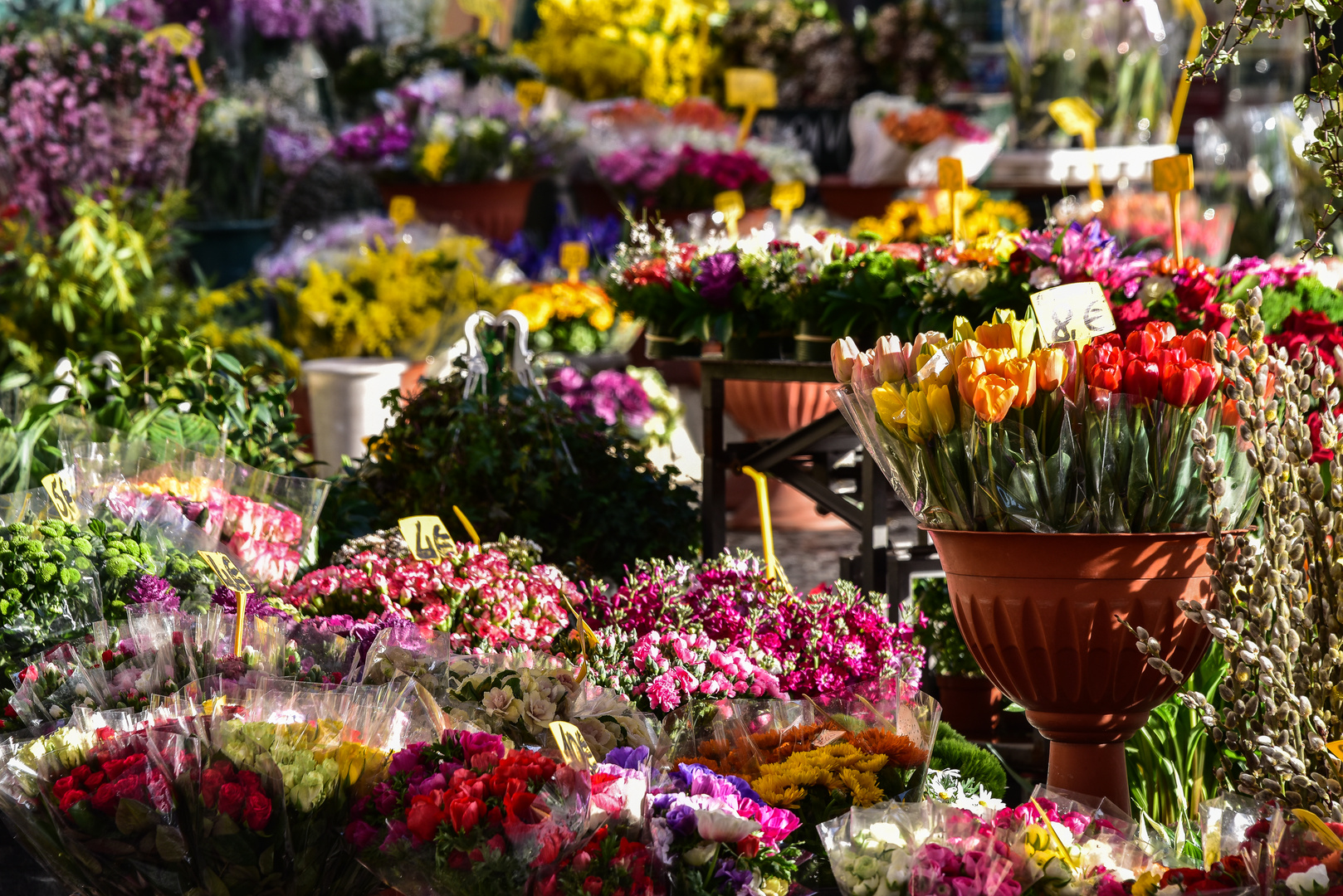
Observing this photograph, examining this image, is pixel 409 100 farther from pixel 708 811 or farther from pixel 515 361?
pixel 708 811

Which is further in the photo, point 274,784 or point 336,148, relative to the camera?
point 336,148

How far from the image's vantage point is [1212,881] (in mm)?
1286

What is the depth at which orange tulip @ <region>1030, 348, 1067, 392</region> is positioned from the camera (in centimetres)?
162

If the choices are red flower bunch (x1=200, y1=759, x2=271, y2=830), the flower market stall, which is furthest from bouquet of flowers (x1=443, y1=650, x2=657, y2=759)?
red flower bunch (x1=200, y1=759, x2=271, y2=830)

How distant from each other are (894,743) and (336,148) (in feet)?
15.8

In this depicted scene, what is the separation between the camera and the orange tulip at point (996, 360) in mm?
1615

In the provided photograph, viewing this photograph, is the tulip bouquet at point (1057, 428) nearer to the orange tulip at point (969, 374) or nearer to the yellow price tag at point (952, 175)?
the orange tulip at point (969, 374)

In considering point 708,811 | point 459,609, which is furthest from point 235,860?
point 459,609

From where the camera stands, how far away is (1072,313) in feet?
6.25

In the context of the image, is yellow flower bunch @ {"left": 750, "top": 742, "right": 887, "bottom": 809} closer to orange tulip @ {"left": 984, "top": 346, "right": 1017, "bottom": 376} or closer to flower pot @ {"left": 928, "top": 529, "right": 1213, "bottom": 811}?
flower pot @ {"left": 928, "top": 529, "right": 1213, "bottom": 811}

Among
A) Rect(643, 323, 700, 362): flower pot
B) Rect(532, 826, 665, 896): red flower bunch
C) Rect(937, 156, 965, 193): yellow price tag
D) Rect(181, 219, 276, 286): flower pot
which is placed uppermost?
Rect(937, 156, 965, 193): yellow price tag

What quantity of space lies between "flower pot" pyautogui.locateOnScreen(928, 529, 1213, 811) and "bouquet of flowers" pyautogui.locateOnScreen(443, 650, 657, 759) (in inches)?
17.5

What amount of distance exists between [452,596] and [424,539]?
0.17m

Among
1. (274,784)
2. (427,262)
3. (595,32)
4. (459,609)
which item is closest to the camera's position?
(274,784)
